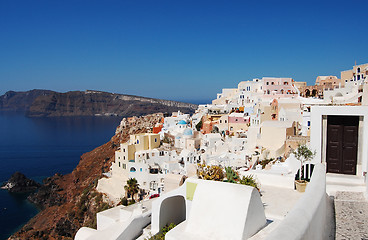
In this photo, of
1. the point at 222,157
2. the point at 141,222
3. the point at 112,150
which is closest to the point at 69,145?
the point at 112,150

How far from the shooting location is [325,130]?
8344mm

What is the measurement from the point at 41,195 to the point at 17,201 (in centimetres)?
282

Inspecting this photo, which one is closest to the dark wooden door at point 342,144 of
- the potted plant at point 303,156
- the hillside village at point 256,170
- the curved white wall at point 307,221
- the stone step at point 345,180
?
the hillside village at point 256,170

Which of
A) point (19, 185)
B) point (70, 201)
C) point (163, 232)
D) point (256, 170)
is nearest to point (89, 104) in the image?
point (19, 185)

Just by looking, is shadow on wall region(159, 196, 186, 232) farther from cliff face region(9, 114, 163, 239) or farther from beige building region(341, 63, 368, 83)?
beige building region(341, 63, 368, 83)

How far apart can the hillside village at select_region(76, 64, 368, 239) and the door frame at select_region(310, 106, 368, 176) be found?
23 mm

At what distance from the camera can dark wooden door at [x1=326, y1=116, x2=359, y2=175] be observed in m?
8.11

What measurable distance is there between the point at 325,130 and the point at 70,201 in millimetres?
32442

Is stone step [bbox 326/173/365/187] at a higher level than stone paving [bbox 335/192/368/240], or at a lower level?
higher

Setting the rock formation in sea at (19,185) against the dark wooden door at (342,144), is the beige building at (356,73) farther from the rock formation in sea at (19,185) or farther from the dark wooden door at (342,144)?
the rock formation in sea at (19,185)

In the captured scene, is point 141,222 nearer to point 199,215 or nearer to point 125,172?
point 199,215

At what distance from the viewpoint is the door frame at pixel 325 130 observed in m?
7.84

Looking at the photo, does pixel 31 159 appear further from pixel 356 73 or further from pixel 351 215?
pixel 351 215

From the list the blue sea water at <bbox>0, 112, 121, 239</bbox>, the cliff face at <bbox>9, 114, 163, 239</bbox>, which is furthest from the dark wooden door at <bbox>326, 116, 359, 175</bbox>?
the blue sea water at <bbox>0, 112, 121, 239</bbox>
